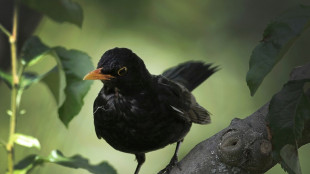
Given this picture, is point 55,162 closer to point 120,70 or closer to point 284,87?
point 120,70

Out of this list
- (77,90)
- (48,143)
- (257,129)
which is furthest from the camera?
(48,143)

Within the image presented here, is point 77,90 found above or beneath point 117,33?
above

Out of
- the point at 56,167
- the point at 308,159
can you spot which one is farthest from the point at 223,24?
the point at 56,167

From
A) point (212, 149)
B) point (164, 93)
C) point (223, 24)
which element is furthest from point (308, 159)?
point (212, 149)

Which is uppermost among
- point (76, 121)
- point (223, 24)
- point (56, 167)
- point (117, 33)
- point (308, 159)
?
point (223, 24)

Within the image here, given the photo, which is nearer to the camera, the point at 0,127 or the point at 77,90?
the point at 77,90

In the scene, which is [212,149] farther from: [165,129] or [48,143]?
[48,143]

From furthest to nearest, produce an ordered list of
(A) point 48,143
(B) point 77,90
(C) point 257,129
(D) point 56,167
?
1. (D) point 56,167
2. (A) point 48,143
3. (B) point 77,90
4. (C) point 257,129

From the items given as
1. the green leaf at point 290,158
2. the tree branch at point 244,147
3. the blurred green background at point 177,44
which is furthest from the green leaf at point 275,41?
the blurred green background at point 177,44
